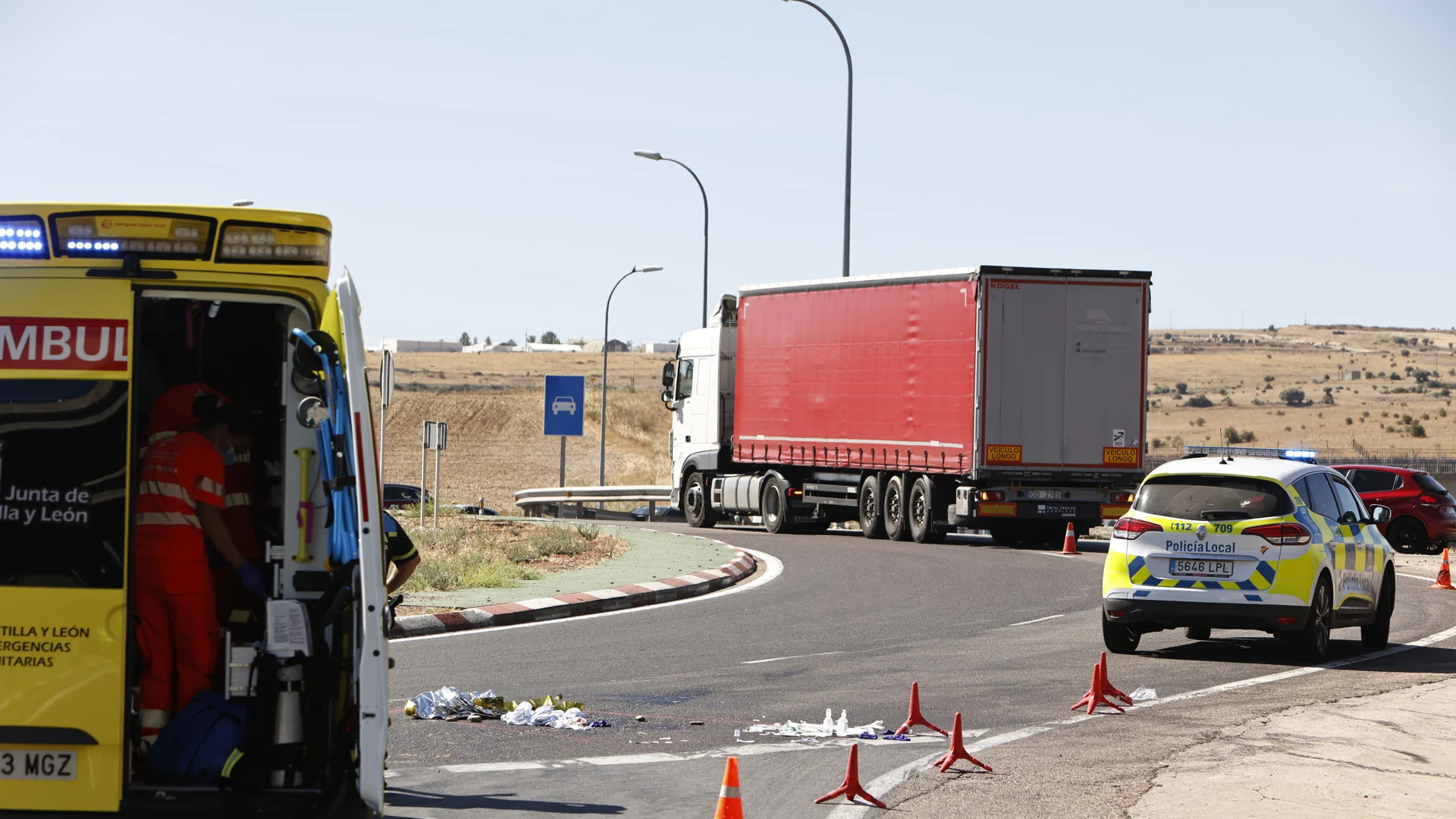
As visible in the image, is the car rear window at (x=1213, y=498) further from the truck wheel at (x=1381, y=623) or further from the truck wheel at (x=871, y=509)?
the truck wheel at (x=871, y=509)

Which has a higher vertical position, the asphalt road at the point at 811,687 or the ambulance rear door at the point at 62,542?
the ambulance rear door at the point at 62,542

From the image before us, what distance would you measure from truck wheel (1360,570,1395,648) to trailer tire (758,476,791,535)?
671 inches

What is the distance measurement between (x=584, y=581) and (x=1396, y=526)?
1645cm

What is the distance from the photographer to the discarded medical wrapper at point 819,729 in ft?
33.1

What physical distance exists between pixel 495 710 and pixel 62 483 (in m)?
4.86

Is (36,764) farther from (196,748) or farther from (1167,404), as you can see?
(1167,404)

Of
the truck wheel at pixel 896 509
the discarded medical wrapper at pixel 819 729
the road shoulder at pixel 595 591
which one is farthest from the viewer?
the truck wheel at pixel 896 509

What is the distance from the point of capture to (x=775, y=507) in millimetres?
32062

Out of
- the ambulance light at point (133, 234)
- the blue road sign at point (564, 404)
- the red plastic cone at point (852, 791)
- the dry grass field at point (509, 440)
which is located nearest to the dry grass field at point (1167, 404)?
the dry grass field at point (509, 440)

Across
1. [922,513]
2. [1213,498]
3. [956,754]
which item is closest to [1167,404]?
[922,513]

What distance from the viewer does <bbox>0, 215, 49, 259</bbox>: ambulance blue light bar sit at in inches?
232

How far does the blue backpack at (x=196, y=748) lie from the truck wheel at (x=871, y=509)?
2343cm

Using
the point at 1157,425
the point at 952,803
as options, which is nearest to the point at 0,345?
the point at 952,803

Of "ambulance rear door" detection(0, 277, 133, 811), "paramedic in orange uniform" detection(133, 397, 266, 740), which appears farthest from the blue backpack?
"ambulance rear door" detection(0, 277, 133, 811)
